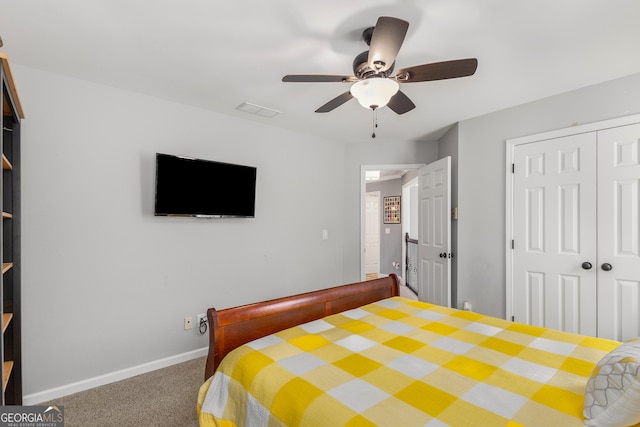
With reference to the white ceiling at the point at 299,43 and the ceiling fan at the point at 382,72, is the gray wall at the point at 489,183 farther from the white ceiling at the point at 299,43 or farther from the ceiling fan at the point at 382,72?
the ceiling fan at the point at 382,72

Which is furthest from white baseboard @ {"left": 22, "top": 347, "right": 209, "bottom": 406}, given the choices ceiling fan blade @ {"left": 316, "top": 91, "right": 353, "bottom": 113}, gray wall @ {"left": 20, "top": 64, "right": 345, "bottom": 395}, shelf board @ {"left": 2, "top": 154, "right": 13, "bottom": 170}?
ceiling fan blade @ {"left": 316, "top": 91, "right": 353, "bottom": 113}

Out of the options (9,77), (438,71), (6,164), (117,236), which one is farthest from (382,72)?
(117,236)

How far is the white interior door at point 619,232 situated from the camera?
2.30m

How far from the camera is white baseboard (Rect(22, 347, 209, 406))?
2168 millimetres

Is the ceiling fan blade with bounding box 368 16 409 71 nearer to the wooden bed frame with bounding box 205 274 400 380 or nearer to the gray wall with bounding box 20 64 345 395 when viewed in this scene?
the wooden bed frame with bounding box 205 274 400 380

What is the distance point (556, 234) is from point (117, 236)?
3662mm

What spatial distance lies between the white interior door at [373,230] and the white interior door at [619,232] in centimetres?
459

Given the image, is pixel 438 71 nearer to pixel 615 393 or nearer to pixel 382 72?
pixel 382 72

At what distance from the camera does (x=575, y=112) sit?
2574 mm

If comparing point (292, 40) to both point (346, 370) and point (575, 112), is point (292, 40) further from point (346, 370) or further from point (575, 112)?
point (575, 112)

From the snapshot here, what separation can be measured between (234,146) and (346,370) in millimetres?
2515

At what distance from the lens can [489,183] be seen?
10.2 ft

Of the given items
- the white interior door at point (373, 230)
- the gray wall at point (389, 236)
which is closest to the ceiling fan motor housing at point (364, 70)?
the gray wall at point (389, 236)

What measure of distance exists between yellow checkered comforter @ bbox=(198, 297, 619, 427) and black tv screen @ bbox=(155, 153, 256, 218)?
5.12 feet
